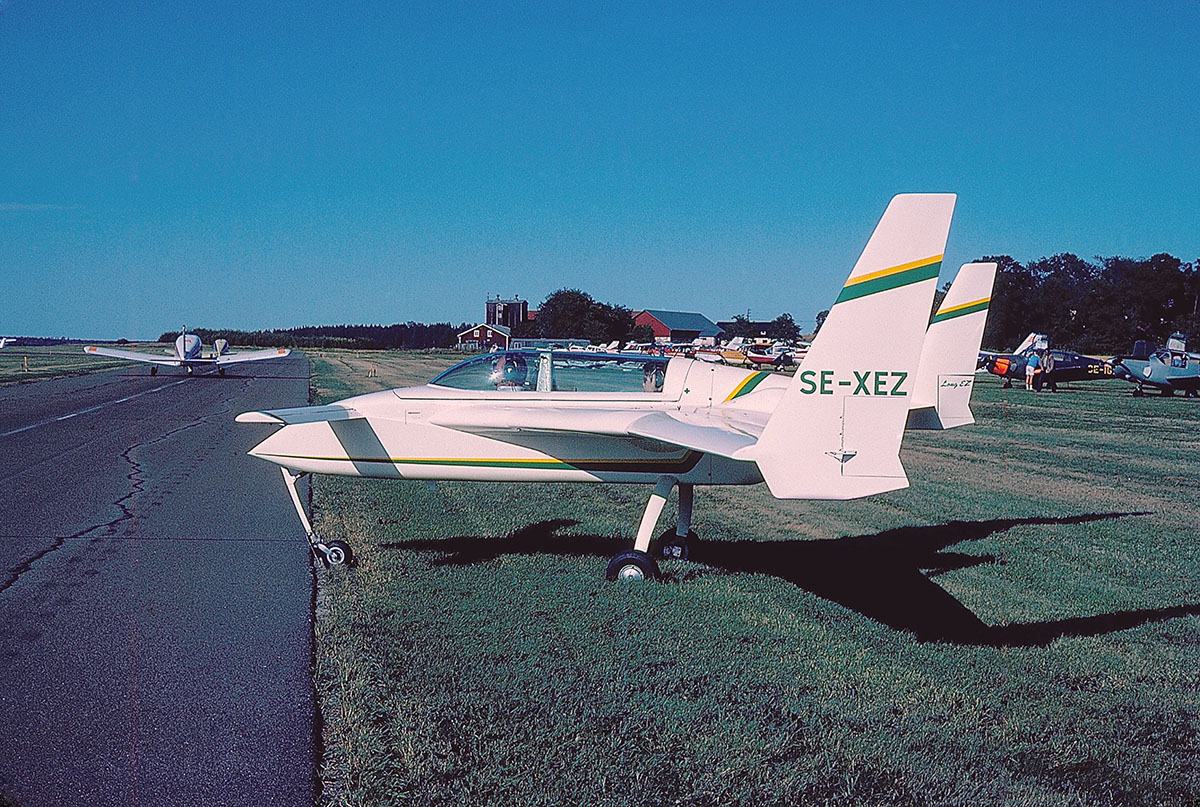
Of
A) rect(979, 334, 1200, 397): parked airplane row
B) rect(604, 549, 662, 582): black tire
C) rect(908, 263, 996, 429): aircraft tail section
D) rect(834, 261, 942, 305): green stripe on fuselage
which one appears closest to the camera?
rect(834, 261, 942, 305): green stripe on fuselage

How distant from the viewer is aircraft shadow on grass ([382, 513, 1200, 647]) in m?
6.44

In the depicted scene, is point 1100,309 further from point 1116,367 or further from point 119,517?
point 119,517

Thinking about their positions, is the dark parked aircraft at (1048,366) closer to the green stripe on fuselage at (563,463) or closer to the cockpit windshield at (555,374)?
the cockpit windshield at (555,374)

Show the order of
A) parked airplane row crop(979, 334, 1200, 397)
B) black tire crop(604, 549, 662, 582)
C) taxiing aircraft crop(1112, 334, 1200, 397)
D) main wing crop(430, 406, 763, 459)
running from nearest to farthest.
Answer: main wing crop(430, 406, 763, 459)
black tire crop(604, 549, 662, 582)
taxiing aircraft crop(1112, 334, 1200, 397)
parked airplane row crop(979, 334, 1200, 397)

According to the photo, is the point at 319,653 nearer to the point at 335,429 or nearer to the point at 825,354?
the point at 335,429

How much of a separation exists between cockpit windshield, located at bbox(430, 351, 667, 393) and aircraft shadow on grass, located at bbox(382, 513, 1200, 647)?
160 cm

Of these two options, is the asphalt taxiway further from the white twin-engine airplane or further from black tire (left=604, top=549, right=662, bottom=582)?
black tire (left=604, top=549, right=662, bottom=582)

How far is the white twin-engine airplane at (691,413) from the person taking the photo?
5.78m

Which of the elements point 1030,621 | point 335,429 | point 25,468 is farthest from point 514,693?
point 25,468

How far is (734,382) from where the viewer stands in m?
8.12

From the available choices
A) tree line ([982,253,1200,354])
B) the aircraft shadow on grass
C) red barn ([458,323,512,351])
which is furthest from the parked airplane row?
red barn ([458,323,512,351])

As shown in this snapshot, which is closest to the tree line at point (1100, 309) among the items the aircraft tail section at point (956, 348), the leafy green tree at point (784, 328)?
the leafy green tree at point (784, 328)

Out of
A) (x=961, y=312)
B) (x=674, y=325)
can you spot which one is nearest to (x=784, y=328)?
(x=674, y=325)

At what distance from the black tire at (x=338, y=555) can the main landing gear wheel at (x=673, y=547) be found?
9.56 feet
